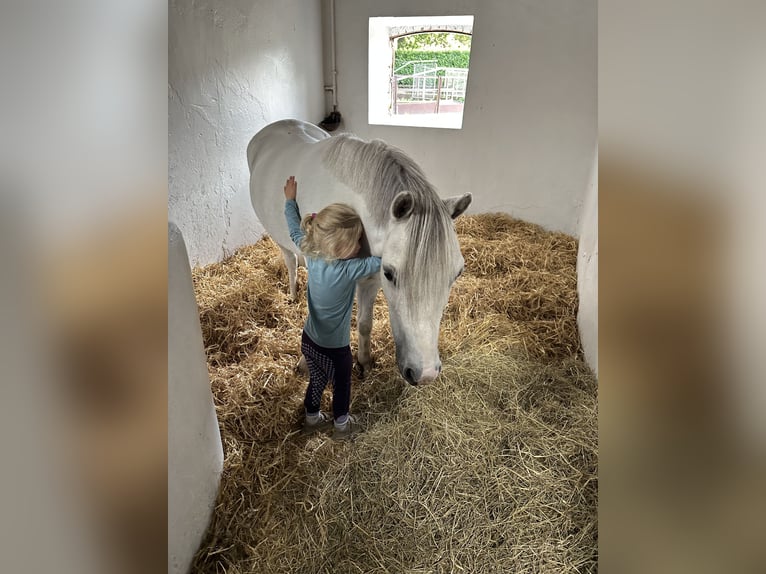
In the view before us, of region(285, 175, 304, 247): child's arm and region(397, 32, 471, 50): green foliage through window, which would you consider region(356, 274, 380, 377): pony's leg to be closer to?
region(285, 175, 304, 247): child's arm

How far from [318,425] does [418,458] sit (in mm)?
377

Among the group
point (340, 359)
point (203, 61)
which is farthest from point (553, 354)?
point (203, 61)

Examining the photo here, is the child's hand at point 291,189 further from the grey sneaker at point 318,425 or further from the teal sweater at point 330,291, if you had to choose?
the grey sneaker at point 318,425

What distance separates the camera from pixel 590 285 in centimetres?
178

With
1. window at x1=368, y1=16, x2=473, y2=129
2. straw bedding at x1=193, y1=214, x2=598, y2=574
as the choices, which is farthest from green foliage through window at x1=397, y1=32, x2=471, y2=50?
straw bedding at x1=193, y1=214, x2=598, y2=574

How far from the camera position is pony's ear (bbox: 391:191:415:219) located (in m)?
1.03

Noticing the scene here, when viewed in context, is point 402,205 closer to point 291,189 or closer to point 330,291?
point 330,291

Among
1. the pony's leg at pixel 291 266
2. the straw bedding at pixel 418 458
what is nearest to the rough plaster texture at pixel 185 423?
the straw bedding at pixel 418 458

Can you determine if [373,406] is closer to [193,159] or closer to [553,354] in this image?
[553,354]

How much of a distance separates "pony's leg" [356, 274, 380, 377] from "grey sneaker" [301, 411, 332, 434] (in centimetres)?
28

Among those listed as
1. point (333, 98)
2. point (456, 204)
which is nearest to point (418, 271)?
point (456, 204)

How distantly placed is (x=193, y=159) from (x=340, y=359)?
159 centimetres

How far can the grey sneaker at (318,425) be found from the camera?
142cm
